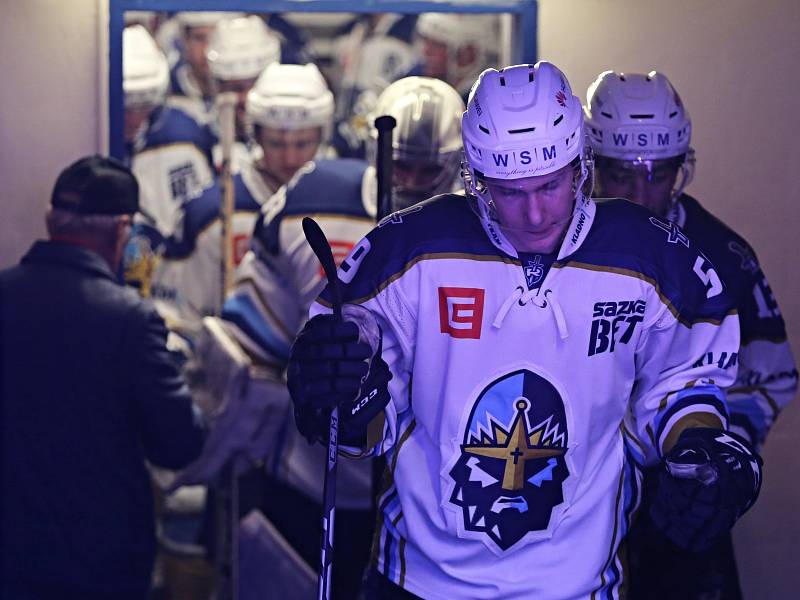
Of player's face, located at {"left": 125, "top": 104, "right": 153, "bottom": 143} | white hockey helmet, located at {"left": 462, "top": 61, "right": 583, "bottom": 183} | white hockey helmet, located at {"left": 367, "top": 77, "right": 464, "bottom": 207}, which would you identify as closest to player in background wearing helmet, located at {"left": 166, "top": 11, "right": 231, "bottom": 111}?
player's face, located at {"left": 125, "top": 104, "right": 153, "bottom": 143}

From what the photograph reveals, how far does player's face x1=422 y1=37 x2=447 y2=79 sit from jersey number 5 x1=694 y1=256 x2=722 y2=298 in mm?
4586

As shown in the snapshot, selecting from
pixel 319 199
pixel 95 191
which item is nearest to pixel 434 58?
pixel 319 199

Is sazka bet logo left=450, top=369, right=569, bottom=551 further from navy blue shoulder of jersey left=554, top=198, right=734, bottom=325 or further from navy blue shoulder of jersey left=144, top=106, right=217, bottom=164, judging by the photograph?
Result: navy blue shoulder of jersey left=144, top=106, right=217, bottom=164

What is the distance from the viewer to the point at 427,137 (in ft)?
14.2

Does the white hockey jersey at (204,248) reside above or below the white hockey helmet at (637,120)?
below

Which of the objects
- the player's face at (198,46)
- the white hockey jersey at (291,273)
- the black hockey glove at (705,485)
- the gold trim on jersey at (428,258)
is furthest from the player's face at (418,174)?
the player's face at (198,46)

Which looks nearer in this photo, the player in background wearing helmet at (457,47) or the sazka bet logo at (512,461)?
the sazka bet logo at (512,461)

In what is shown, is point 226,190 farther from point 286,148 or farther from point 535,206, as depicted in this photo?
point 535,206

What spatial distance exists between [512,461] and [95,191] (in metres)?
1.52

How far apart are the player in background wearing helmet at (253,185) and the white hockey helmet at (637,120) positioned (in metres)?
2.05

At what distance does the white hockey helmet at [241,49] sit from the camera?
6.91 meters

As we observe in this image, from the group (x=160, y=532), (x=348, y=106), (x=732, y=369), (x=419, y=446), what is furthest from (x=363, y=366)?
(x=348, y=106)

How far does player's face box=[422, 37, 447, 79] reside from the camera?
293 inches

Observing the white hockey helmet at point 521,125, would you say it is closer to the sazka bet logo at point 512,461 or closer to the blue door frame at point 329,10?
the sazka bet logo at point 512,461
